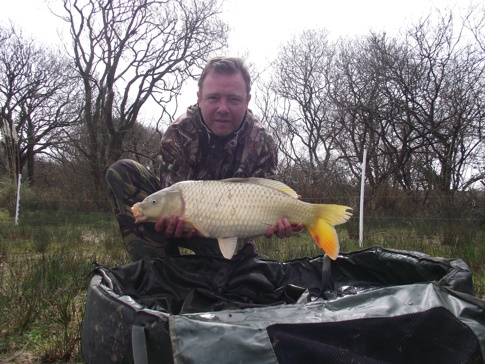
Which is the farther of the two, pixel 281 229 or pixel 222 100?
pixel 222 100

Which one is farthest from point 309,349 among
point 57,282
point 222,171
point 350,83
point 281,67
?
point 281,67

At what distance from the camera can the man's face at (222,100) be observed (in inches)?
60.1

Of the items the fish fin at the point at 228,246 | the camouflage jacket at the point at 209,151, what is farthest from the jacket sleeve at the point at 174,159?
the fish fin at the point at 228,246

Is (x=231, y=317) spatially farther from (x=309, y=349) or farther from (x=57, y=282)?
(x=57, y=282)

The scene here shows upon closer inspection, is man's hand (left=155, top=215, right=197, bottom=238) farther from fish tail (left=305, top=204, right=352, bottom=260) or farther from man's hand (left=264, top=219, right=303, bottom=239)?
fish tail (left=305, top=204, right=352, bottom=260)

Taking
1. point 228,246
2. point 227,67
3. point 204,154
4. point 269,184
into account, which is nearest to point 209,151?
point 204,154

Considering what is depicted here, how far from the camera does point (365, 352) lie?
666 millimetres

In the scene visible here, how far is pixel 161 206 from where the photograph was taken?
1.21 m

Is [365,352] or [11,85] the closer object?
[365,352]

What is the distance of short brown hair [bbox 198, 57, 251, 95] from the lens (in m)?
1.55

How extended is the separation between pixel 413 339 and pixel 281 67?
43.9 feet

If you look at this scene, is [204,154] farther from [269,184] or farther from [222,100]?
[269,184]

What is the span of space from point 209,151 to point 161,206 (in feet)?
1.79

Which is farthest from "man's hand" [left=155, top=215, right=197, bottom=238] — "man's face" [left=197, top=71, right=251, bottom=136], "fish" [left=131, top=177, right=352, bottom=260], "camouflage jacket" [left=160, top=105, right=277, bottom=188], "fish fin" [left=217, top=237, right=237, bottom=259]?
"man's face" [left=197, top=71, right=251, bottom=136]
